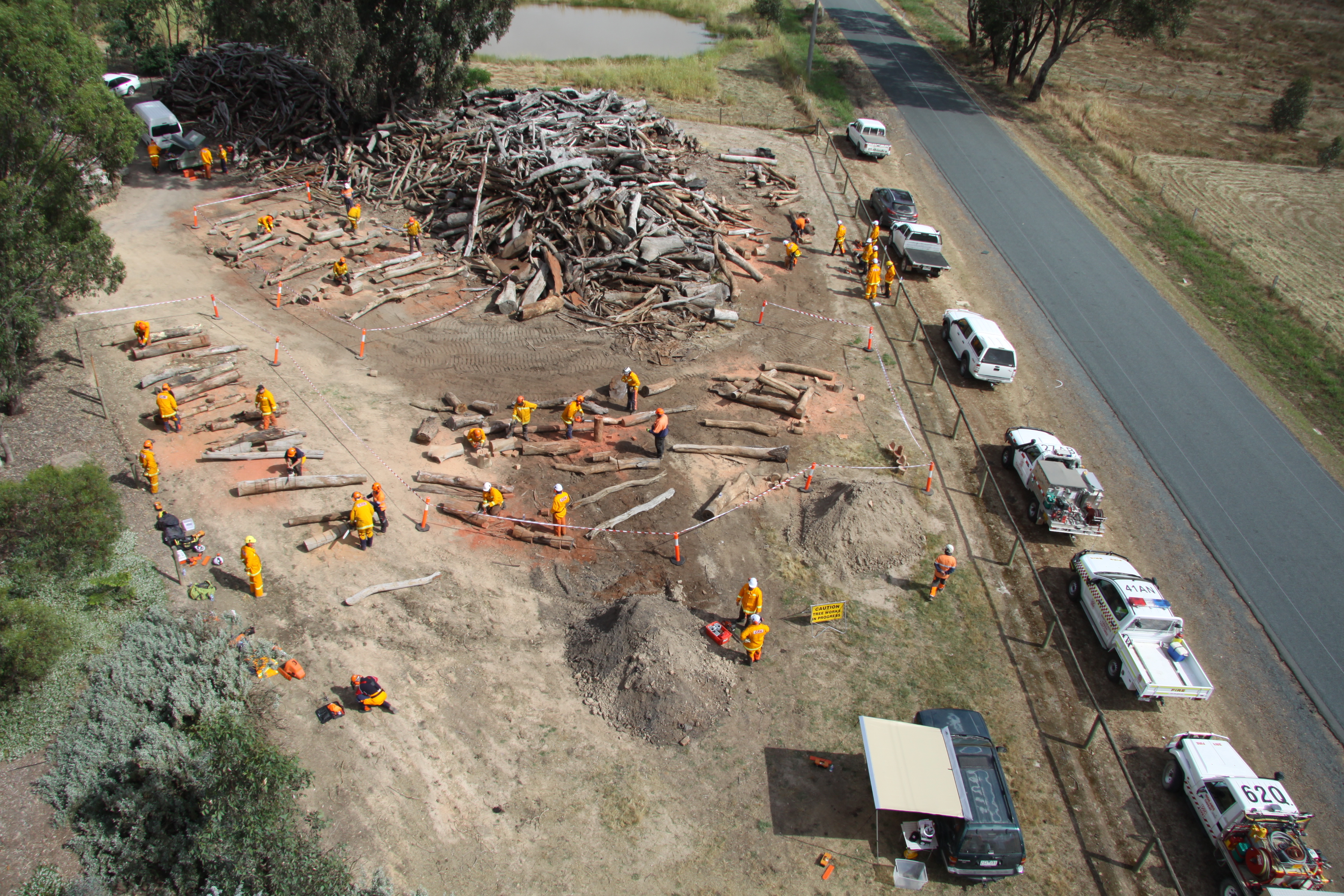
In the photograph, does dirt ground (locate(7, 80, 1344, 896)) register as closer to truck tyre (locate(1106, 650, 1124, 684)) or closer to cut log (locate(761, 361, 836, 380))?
truck tyre (locate(1106, 650, 1124, 684))

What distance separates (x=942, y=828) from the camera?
14.6m

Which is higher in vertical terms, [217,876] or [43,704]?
[43,704]

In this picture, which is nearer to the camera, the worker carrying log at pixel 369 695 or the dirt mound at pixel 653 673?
the worker carrying log at pixel 369 695

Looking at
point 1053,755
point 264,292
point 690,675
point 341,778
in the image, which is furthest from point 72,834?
point 264,292

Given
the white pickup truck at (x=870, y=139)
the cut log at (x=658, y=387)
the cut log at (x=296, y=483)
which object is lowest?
the cut log at (x=658, y=387)

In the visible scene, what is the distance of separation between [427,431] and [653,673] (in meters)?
10.5

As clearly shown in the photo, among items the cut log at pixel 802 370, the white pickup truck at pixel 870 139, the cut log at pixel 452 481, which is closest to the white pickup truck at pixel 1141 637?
the cut log at pixel 802 370

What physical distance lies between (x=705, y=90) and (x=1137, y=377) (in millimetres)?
34894

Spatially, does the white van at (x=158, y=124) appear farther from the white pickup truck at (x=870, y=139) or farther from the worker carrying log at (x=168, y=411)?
the white pickup truck at (x=870, y=139)

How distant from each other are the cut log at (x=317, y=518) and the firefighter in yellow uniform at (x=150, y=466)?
3.28 m

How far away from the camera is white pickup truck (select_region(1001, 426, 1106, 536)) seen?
2173 cm

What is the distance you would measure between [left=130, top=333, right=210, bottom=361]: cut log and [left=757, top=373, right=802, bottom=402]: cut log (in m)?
17.5

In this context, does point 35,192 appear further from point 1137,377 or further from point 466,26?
point 1137,377

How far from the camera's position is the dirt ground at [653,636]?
14734 millimetres
